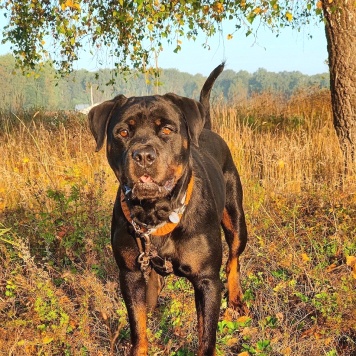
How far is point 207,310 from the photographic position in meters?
2.96

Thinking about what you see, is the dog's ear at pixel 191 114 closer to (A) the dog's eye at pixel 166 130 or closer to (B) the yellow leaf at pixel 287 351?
(A) the dog's eye at pixel 166 130

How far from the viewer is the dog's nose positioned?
9.05ft

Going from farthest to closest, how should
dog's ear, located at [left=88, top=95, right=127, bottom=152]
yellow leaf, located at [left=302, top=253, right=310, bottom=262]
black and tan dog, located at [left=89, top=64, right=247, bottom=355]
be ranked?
yellow leaf, located at [left=302, top=253, right=310, bottom=262], dog's ear, located at [left=88, top=95, right=127, bottom=152], black and tan dog, located at [left=89, top=64, right=247, bottom=355]

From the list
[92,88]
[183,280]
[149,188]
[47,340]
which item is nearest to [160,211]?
[149,188]

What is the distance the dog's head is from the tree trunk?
3.90 metres

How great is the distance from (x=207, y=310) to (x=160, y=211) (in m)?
0.62

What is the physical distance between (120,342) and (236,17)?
5901 mm

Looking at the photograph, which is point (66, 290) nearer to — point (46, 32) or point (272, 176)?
point (272, 176)

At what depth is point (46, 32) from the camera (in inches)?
373

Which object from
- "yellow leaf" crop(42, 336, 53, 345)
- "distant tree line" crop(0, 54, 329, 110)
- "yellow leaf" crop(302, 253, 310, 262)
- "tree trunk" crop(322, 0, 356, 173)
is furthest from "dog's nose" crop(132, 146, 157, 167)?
"distant tree line" crop(0, 54, 329, 110)

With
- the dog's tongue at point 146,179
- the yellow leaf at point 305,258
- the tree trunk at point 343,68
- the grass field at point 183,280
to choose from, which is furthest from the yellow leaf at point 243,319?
the tree trunk at point 343,68

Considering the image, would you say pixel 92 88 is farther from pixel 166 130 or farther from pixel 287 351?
pixel 287 351

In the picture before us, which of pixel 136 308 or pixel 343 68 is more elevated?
pixel 343 68

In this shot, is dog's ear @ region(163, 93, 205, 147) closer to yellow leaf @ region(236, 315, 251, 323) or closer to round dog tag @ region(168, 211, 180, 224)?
round dog tag @ region(168, 211, 180, 224)
